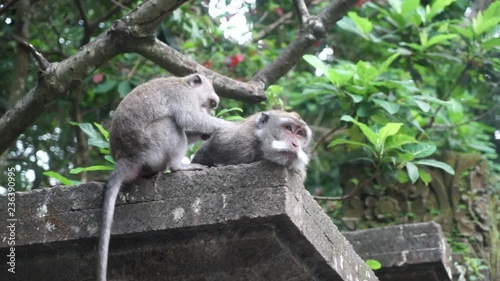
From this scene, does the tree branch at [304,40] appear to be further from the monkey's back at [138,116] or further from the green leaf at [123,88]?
the green leaf at [123,88]

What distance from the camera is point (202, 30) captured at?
28.0ft

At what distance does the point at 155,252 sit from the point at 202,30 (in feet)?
15.9

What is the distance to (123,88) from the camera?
7.52 m

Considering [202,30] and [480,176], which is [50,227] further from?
[202,30]

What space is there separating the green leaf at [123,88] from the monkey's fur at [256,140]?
2.85m

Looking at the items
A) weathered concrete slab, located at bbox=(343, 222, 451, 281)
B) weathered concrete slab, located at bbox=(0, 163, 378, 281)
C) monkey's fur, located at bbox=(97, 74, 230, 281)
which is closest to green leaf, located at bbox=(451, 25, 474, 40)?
weathered concrete slab, located at bbox=(343, 222, 451, 281)

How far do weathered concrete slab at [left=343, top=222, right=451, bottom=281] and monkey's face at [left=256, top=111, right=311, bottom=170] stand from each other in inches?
57.0

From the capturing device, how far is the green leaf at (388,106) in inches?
242

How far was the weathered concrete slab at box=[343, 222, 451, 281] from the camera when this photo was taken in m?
5.57

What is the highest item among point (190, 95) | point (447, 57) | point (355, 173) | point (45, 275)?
point (447, 57)

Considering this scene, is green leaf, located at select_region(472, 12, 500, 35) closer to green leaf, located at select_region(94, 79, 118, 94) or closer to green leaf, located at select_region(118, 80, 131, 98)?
green leaf, located at select_region(118, 80, 131, 98)

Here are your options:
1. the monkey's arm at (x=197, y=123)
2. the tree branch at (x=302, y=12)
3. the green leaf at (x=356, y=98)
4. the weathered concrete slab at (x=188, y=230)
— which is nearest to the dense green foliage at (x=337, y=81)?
the green leaf at (x=356, y=98)

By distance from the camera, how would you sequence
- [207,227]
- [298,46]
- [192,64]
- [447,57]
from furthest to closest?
[447,57] → [298,46] → [192,64] → [207,227]

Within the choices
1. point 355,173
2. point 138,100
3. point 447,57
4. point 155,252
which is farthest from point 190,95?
point 447,57
